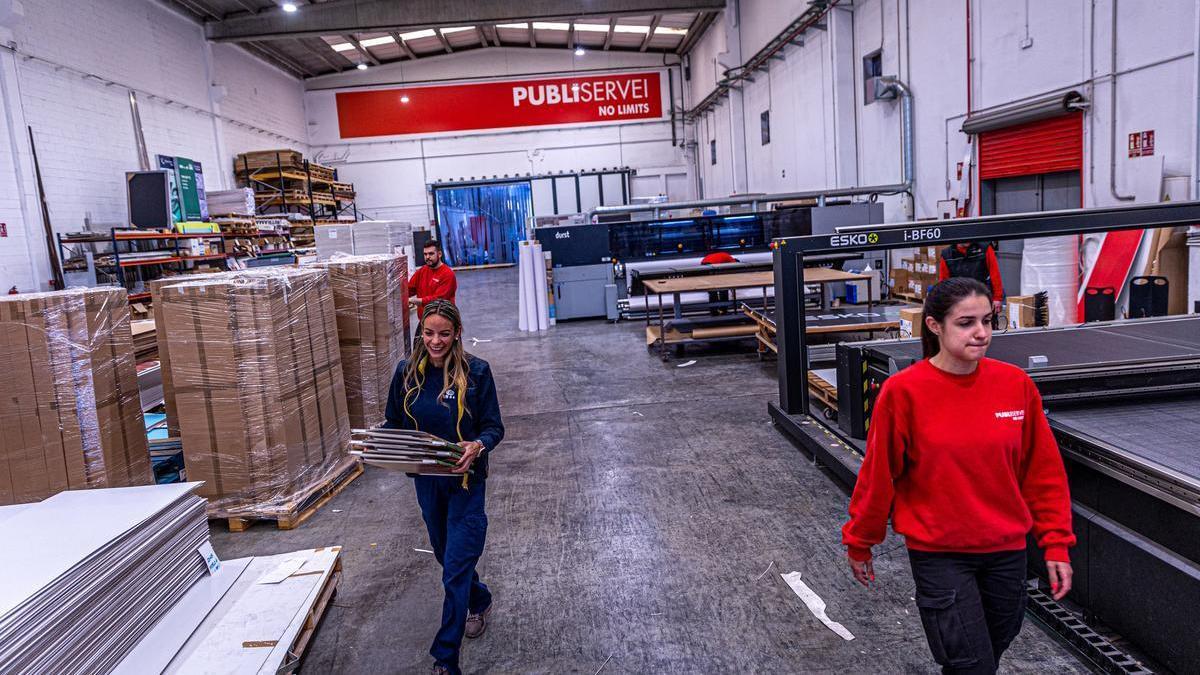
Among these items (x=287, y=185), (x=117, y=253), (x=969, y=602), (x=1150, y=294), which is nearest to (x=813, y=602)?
(x=969, y=602)

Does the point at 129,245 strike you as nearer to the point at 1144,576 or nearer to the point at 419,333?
the point at 419,333

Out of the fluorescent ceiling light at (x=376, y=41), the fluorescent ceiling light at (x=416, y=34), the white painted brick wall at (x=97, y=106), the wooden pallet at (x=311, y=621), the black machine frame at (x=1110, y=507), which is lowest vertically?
the wooden pallet at (x=311, y=621)

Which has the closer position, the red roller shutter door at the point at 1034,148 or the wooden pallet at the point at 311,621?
the wooden pallet at the point at 311,621

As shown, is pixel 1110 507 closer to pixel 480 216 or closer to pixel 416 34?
pixel 416 34

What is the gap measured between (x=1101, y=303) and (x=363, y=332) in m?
7.04

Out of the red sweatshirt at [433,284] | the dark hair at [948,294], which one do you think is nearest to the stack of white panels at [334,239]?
the red sweatshirt at [433,284]

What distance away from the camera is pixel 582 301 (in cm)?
1298

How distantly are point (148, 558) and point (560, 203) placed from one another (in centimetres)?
2238

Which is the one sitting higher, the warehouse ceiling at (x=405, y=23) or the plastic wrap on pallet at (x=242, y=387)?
the warehouse ceiling at (x=405, y=23)

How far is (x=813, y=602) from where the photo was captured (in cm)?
346

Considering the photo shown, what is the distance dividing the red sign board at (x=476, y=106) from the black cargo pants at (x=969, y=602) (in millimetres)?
24136

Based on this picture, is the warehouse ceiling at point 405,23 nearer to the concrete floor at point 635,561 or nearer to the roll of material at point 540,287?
the roll of material at point 540,287

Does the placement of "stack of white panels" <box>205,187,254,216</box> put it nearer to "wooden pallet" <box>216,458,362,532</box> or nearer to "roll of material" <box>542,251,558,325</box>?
"roll of material" <box>542,251,558,325</box>

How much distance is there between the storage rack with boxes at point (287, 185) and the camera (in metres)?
17.5
